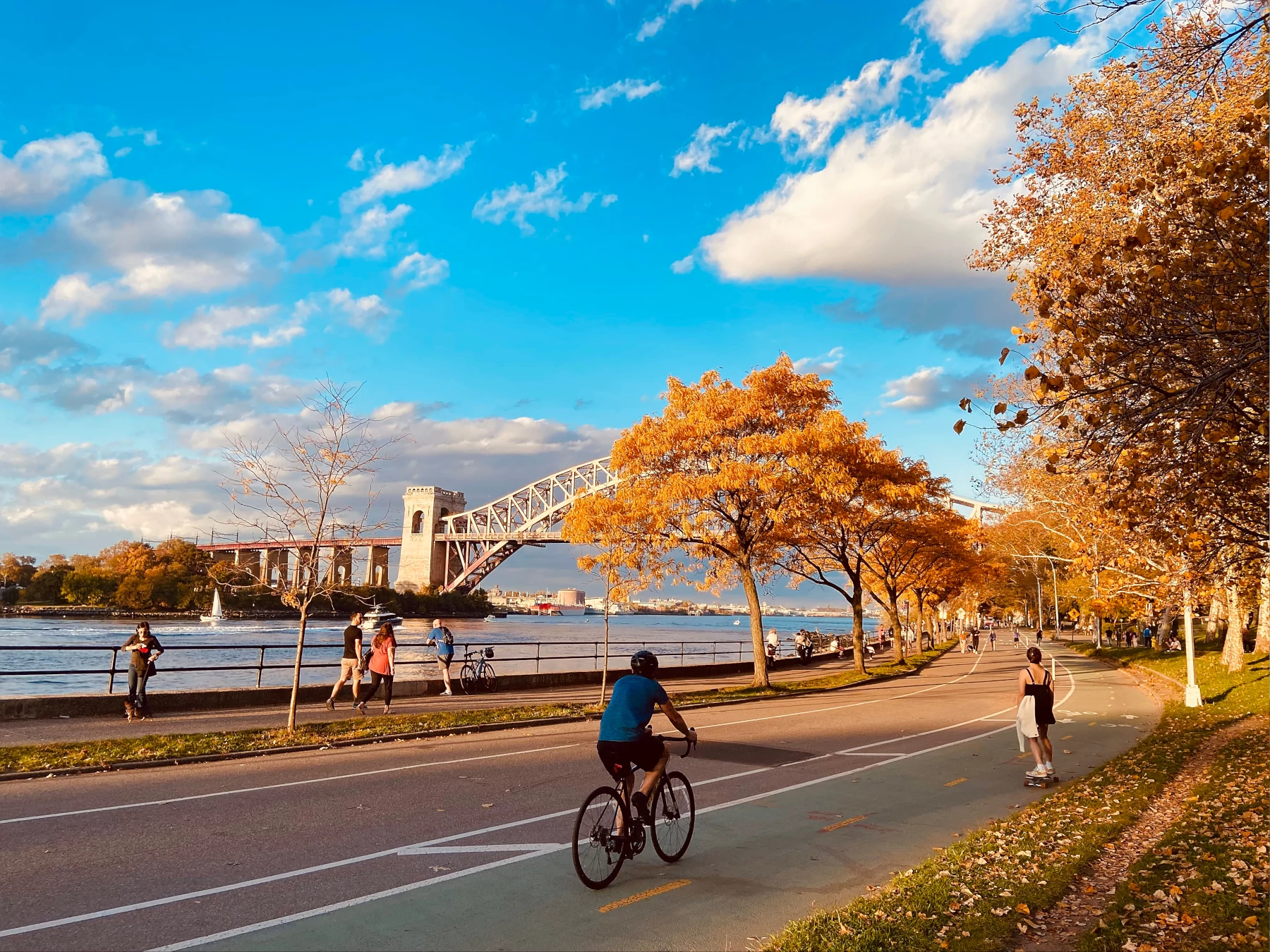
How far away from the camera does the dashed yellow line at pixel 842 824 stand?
8.75 m

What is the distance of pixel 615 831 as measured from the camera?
668 centimetres

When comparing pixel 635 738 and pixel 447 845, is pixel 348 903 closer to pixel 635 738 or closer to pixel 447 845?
pixel 447 845

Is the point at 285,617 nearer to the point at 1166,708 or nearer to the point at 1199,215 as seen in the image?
the point at 1166,708

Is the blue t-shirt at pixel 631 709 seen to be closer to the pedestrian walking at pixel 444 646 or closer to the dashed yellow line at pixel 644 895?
the dashed yellow line at pixel 644 895

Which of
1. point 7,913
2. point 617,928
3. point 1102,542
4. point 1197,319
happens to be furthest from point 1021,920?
point 1102,542

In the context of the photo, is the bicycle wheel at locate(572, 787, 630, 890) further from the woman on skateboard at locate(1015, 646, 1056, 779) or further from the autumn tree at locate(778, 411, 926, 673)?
the autumn tree at locate(778, 411, 926, 673)

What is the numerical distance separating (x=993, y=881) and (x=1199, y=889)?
1.36 meters

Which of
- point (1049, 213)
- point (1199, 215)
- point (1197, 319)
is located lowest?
point (1197, 319)

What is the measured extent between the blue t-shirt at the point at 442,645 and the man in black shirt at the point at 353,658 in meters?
2.62

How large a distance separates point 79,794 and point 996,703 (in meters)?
21.2

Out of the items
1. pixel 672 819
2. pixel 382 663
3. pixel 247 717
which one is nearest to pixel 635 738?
pixel 672 819

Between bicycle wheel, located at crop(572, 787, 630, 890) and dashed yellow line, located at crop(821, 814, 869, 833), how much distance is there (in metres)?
2.82

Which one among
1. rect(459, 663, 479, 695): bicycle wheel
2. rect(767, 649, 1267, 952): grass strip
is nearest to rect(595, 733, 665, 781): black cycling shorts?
rect(767, 649, 1267, 952): grass strip

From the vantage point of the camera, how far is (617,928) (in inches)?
226
